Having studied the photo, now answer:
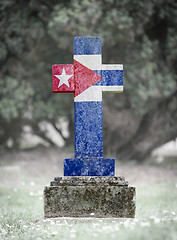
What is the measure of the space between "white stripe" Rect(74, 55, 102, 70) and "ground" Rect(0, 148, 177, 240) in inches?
77.1

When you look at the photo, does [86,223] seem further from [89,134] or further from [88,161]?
[89,134]

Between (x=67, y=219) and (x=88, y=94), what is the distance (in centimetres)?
162

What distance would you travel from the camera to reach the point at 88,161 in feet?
14.9

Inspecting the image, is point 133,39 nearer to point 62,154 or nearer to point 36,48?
point 36,48

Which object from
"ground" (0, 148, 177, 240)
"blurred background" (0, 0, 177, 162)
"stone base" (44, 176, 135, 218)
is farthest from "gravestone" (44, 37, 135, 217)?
"blurred background" (0, 0, 177, 162)

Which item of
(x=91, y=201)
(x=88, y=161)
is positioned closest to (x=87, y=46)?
(x=88, y=161)

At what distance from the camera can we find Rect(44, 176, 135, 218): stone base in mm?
4230

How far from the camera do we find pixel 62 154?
1145 centimetres

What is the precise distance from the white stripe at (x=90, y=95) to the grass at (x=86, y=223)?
1547 millimetres

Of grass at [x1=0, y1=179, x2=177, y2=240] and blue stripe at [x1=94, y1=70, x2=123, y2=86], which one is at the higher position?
blue stripe at [x1=94, y1=70, x2=123, y2=86]

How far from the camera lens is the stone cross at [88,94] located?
453 cm

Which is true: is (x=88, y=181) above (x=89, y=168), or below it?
below

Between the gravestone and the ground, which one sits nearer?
the ground

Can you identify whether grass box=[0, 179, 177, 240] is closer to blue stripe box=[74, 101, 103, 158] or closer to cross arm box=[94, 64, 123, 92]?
blue stripe box=[74, 101, 103, 158]
